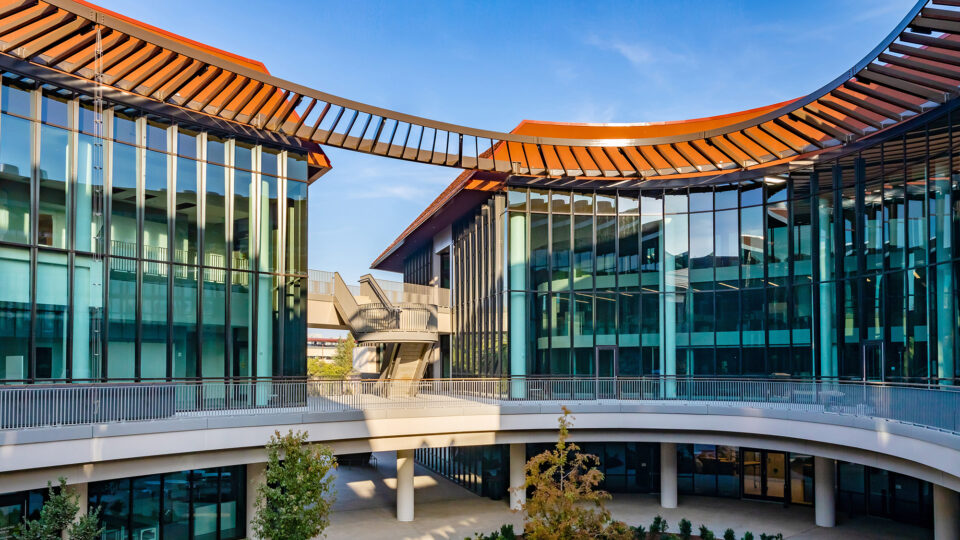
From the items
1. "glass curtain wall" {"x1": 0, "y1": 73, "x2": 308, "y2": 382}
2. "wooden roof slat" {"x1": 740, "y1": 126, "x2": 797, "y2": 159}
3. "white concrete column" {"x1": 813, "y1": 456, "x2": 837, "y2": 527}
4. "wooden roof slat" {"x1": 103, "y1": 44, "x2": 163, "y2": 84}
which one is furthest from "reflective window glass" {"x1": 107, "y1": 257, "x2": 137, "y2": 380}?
"white concrete column" {"x1": 813, "y1": 456, "x2": 837, "y2": 527}

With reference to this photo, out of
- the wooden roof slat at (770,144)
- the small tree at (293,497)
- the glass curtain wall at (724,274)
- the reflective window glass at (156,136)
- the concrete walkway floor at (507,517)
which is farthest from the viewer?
the wooden roof slat at (770,144)

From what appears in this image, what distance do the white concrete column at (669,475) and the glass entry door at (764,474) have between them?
3.54m

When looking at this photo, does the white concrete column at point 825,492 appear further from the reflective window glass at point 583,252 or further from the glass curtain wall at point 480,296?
the glass curtain wall at point 480,296

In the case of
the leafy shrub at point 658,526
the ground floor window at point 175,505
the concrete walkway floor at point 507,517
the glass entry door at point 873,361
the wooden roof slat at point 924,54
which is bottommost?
the concrete walkway floor at point 507,517

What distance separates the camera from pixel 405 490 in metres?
24.9

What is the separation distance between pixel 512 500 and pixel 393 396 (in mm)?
6680

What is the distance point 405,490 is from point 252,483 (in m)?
5.29

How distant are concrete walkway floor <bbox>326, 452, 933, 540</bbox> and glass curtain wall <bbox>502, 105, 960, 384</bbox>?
4.91 meters

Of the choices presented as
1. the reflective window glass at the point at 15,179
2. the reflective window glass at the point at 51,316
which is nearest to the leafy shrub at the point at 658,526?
the reflective window glass at the point at 51,316

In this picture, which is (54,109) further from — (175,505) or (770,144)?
(770,144)

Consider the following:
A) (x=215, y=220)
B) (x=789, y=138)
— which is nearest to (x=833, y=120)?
(x=789, y=138)

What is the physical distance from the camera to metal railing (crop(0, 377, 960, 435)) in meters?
16.6

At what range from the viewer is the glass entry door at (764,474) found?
2778 centimetres

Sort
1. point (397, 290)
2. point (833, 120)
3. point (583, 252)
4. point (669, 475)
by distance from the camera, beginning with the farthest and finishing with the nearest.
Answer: point (397, 290)
point (583, 252)
point (669, 475)
point (833, 120)
